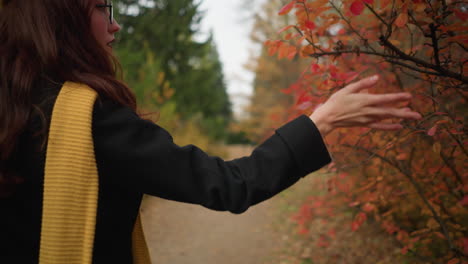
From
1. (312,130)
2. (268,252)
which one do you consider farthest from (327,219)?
(312,130)

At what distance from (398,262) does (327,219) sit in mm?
1894

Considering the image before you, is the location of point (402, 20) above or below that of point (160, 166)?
above

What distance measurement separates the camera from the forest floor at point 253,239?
419cm

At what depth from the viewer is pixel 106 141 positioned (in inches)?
38.4

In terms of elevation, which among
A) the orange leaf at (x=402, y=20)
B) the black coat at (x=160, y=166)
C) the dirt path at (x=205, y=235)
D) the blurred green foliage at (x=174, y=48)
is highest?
the orange leaf at (x=402, y=20)

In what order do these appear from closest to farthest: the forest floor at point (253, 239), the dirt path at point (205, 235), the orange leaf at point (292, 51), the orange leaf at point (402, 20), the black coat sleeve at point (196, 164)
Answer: the black coat sleeve at point (196, 164) → the orange leaf at point (402, 20) → the orange leaf at point (292, 51) → the forest floor at point (253, 239) → the dirt path at point (205, 235)

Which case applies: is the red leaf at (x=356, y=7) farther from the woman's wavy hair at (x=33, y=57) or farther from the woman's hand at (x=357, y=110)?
the woman's wavy hair at (x=33, y=57)

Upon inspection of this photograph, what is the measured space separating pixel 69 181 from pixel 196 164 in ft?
1.36

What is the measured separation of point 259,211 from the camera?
23.6 ft

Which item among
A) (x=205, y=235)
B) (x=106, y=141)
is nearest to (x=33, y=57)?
(x=106, y=141)

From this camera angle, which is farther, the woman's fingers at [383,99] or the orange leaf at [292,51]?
the orange leaf at [292,51]

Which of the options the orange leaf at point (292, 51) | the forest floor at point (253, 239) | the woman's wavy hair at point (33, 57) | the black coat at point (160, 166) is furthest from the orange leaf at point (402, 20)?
the forest floor at point (253, 239)

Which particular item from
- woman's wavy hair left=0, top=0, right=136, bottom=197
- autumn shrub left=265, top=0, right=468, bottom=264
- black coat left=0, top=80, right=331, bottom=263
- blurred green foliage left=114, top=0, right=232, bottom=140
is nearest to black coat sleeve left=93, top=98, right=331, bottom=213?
black coat left=0, top=80, right=331, bottom=263

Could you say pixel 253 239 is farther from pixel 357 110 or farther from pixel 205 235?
pixel 357 110
